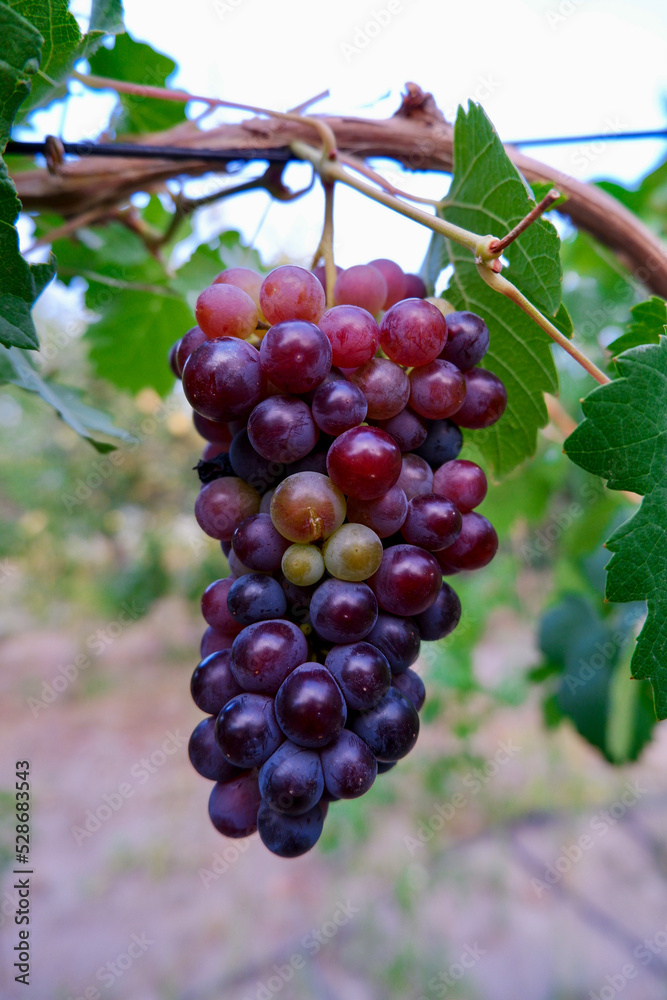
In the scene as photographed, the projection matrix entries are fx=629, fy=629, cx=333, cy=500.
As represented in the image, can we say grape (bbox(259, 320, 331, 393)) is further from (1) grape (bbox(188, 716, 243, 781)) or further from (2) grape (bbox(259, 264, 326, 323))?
(1) grape (bbox(188, 716, 243, 781))

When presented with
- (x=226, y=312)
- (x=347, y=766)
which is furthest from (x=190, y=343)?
(x=347, y=766)

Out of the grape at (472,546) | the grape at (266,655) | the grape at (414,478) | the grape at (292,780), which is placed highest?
the grape at (414,478)

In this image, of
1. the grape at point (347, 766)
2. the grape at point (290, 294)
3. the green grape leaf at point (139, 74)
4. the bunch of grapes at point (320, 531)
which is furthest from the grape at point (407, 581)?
the green grape leaf at point (139, 74)

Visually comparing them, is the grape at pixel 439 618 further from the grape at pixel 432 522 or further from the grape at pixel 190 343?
the grape at pixel 190 343

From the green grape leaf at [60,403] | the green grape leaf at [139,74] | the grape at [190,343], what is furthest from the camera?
the green grape leaf at [139,74]

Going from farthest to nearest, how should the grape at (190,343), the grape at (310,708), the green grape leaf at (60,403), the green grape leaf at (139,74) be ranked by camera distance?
the green grape leaf at (139,74) → the green grape leaf at (60,403) → the grape at (190,343) → the grape at (310,708)

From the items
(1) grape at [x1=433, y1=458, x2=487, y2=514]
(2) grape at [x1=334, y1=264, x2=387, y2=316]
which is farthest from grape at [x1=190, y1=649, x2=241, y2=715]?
(2) grape at [x1=334, y1=264, x2=387, y2=316]

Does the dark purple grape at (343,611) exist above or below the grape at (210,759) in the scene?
above
